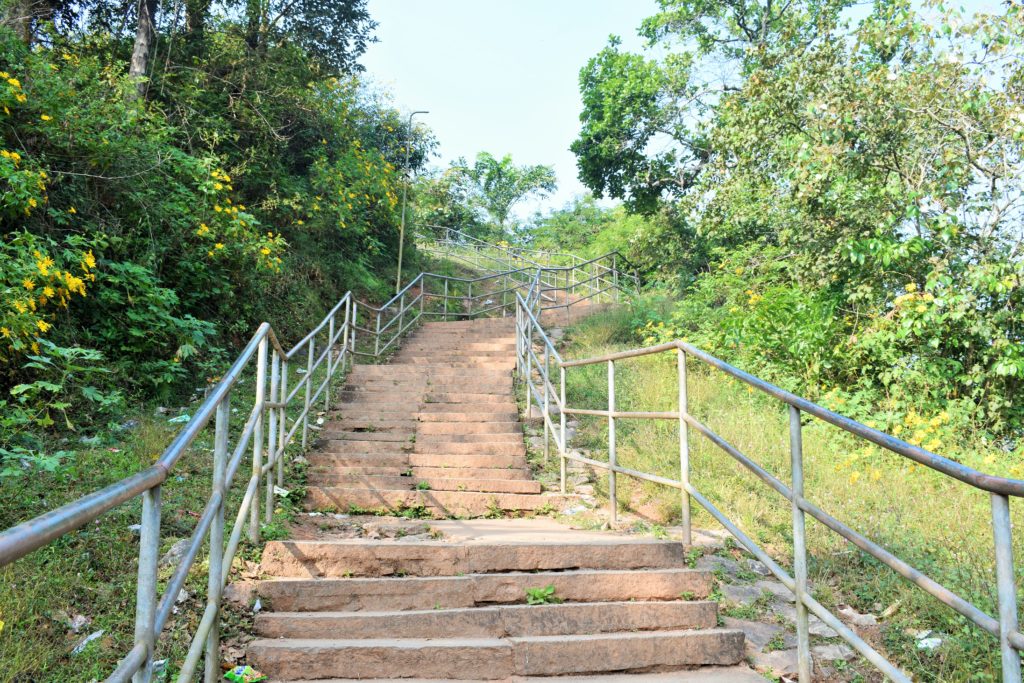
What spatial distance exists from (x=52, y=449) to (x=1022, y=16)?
964 cm

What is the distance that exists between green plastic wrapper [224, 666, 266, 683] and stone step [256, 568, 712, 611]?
471 millimetres

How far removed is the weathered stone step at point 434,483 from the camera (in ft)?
17.8

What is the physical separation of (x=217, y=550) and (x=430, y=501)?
261cm

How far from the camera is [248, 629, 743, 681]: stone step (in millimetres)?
2613

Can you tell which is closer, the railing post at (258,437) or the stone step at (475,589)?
the stone step at (475,589)

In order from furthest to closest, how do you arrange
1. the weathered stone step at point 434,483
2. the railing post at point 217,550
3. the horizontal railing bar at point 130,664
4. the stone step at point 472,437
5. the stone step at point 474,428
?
1. the stone step at point 474,428
2. the stone step at point 472,437
3. the weathered stone step at point 434,483
4. the railing post at point 217,550
5. the horizontal railing bar at point 130,664

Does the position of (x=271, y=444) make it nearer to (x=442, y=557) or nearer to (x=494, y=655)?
(x=442, y=557)

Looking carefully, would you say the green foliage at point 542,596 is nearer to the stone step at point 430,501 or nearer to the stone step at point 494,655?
the stone step at point 494,655

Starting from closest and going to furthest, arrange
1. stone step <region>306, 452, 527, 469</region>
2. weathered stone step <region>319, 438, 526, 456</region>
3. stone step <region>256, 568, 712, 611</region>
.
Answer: stone step <region>256, 568, 712, 611</region> < stone step <region>306, 452, 527, 469</region> < weathered stone step <region>319, 438, 526, 456</region>

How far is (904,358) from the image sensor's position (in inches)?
302

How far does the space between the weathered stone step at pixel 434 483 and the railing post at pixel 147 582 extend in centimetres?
391

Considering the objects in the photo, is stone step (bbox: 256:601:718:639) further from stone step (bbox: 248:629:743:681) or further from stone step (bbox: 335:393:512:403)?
stone step (bbox: 335:393:512:403)

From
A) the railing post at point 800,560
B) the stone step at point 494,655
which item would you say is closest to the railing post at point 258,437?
the stone step at point 494,655

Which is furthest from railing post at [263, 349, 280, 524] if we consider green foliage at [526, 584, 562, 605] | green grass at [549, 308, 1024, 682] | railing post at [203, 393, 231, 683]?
green grass at [549, 308, 1024, 682]
